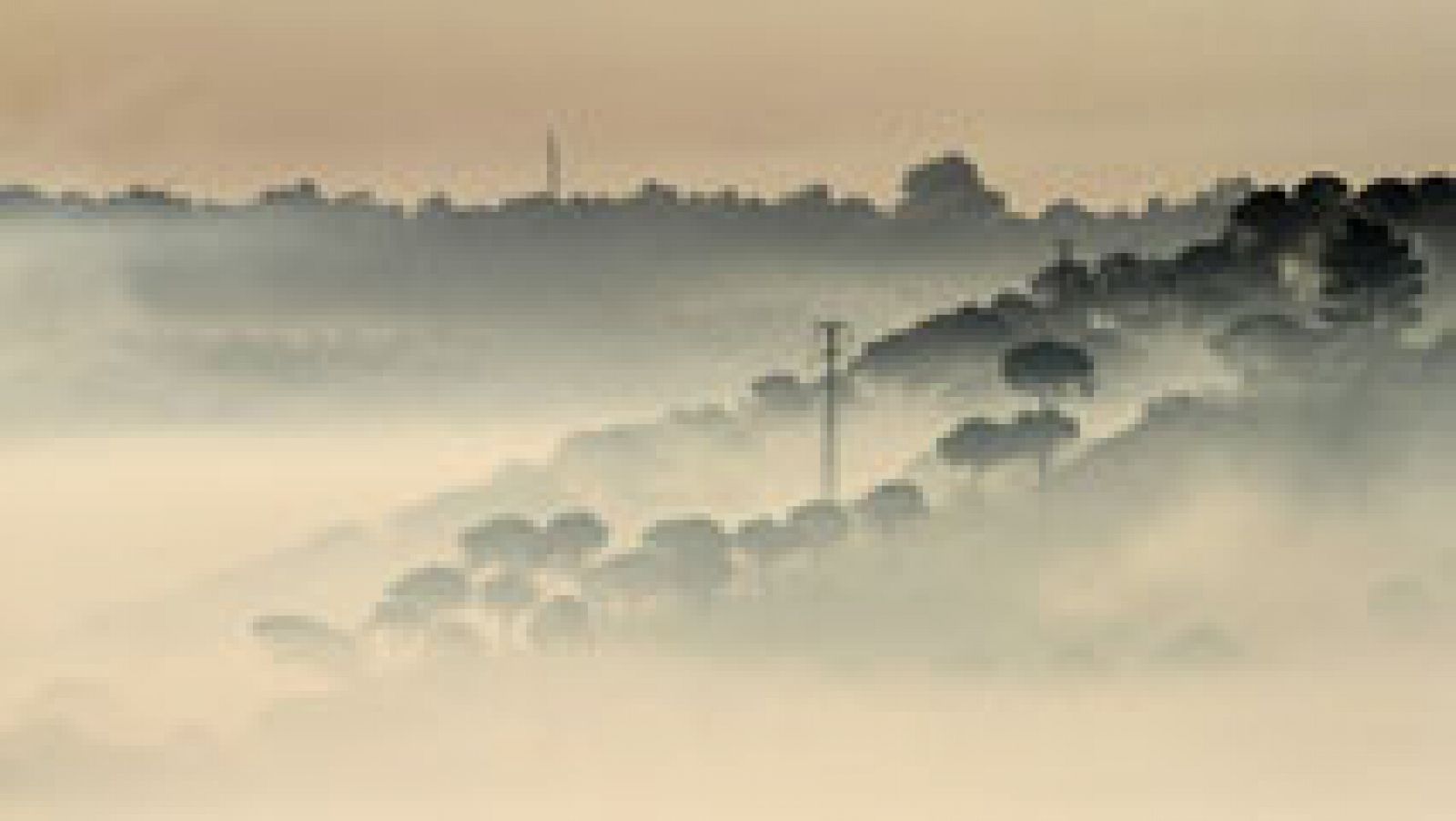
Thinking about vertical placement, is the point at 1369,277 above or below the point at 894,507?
above

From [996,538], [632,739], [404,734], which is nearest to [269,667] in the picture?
[404,734]

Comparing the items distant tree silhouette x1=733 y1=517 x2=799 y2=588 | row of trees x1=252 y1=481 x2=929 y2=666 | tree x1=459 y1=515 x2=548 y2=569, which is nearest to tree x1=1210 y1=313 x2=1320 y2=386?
row of trees x1=252 y1=481 x2=929 y2=666

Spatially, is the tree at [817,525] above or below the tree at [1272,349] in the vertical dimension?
below

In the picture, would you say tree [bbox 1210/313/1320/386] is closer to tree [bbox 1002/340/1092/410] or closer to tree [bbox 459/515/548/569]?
tree [bbox 1002/340/1092/410]

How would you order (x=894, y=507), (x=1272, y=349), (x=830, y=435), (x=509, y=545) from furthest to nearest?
1. (x=830, y=435)
2. (x=1272, y=349)
3. (x=509, y=545)
4. (x=894, y=507)

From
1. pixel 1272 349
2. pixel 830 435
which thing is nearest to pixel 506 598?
pixel 830 435

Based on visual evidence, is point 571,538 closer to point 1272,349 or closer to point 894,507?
point 894,507

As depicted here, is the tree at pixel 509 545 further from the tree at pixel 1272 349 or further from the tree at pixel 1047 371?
the tree at pixel 1272 349

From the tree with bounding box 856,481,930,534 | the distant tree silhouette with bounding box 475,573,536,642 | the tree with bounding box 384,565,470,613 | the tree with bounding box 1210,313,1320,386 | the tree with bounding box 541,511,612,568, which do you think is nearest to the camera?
the tree with bounding box 856,481,930,534

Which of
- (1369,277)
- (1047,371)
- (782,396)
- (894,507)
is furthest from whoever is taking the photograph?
(782,396)

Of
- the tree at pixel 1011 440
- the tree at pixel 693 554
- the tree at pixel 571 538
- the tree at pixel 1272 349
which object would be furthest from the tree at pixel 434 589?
the tree at pixel 1272 349

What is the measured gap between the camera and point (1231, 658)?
149 m

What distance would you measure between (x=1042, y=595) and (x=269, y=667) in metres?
38.6

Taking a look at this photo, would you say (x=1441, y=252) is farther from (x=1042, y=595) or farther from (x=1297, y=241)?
(x=1042, y=595)
